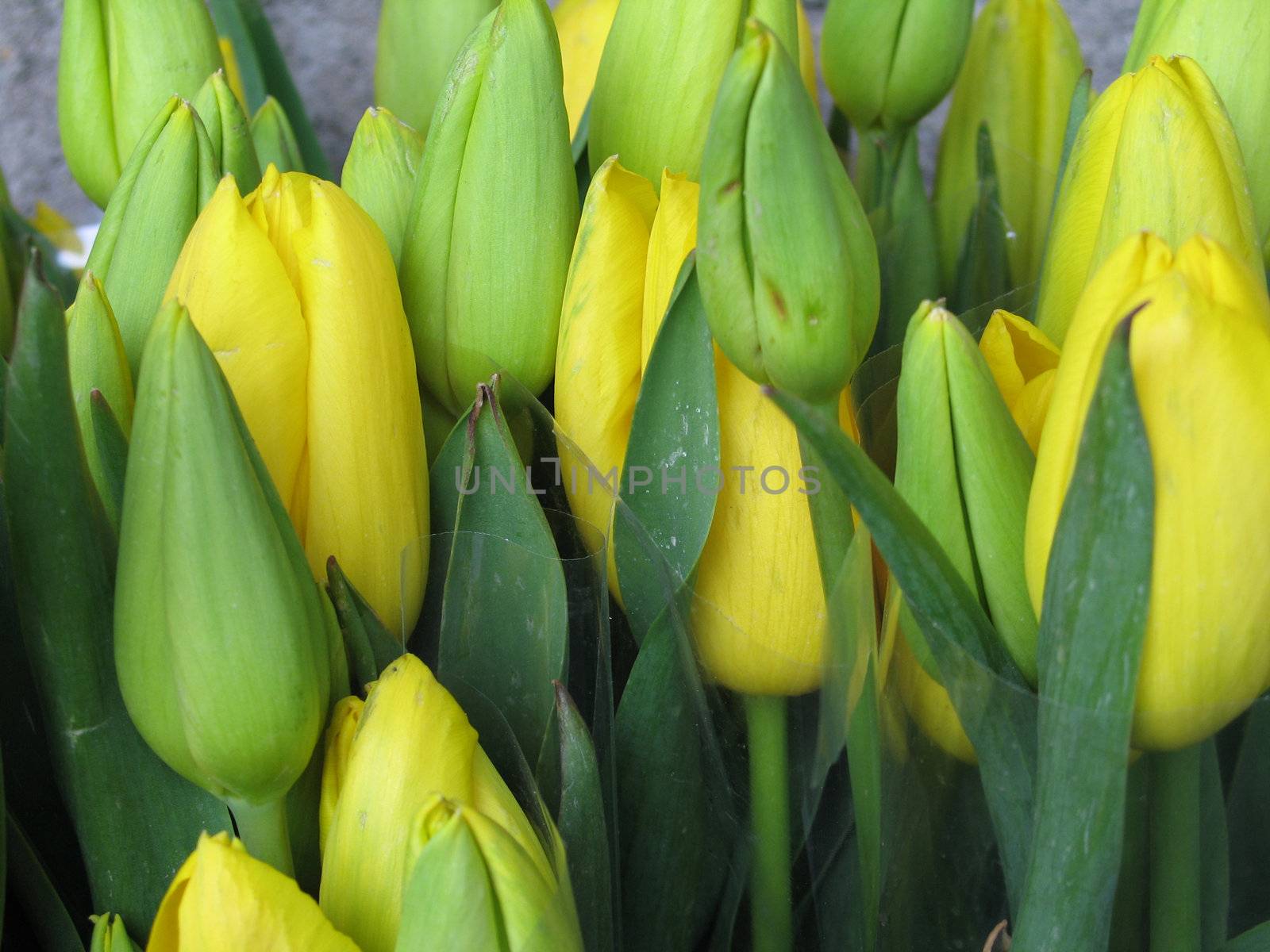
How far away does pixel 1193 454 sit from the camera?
8.5 inches

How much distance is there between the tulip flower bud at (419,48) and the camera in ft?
1.61

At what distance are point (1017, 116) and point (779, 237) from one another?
302mm

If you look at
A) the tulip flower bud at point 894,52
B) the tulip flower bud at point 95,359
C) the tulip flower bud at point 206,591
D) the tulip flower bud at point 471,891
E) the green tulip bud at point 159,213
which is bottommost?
the tulip flower bud at point 471,891

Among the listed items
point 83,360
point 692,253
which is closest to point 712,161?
point 692,253

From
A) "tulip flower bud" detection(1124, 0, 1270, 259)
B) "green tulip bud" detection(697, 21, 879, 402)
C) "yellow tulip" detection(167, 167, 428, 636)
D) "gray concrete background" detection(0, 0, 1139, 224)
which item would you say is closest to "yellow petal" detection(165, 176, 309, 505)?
"yellow tulip" detection(167, 167, 428, 636)

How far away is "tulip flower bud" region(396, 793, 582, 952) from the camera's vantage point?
218 mm

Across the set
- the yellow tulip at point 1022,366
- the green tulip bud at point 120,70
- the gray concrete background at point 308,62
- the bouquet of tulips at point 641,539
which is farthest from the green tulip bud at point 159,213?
the gray concrete background at point 308,62

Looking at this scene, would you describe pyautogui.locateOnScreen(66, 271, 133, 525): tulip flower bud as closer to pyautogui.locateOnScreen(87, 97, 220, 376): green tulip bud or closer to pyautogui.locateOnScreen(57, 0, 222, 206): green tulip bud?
pyautogui.locateOnScreen(87, 97, 220, 376): green tulip bud

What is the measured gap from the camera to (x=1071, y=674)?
0.23 m

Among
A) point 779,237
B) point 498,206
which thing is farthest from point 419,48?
point 779,237

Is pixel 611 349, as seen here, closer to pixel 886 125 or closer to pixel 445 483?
pixel 445 483

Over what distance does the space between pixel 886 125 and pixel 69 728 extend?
35cm

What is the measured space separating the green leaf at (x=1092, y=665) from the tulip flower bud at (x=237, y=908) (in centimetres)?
14

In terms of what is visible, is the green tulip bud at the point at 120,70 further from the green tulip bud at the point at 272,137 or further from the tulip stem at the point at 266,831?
the tulip stem at the point at 266,831
